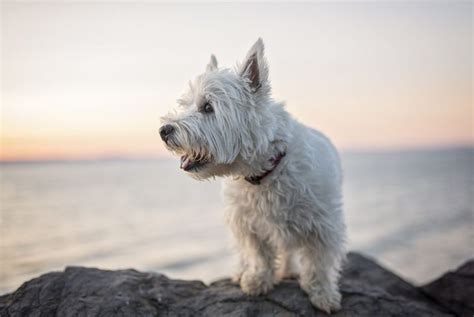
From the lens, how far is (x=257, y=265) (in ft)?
18.8

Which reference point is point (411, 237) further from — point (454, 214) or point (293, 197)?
point (293, 197)

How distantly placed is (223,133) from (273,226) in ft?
4.04

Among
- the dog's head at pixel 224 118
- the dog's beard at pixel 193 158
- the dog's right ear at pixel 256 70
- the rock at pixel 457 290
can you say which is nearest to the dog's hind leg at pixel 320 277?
the dog's head at pixel 224 118

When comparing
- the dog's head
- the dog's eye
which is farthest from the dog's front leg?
the dog's eye

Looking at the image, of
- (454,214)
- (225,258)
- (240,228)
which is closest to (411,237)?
(454,214)

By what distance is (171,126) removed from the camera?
4527mm

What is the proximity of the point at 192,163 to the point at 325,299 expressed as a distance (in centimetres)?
211

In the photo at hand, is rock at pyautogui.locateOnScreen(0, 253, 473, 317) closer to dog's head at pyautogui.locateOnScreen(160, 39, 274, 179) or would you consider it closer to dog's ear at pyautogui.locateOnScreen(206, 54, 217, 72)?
dog's head at pyautogui.locateOnScreen(160, 39, 274, 179)

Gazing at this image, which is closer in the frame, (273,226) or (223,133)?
(223,133)

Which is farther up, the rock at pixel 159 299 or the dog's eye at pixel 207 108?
the dog's eye at pixel 207 108

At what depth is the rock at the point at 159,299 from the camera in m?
5.09

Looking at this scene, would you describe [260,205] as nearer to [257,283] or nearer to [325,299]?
[257,283]

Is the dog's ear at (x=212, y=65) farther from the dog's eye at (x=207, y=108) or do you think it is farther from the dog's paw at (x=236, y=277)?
the dog's paw at (x=236, y=277)

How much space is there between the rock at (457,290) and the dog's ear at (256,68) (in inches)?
160
